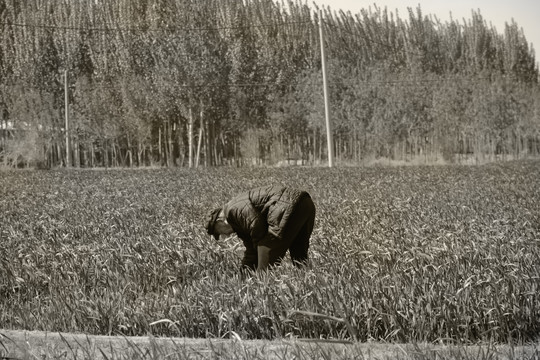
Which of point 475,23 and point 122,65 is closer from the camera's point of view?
point 475,23

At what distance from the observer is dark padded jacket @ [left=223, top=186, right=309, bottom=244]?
6297mm

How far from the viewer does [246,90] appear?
41.2 meters

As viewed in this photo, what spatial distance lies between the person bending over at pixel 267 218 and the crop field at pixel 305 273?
22 centimetres

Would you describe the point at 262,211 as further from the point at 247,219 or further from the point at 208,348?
the point at 208,348

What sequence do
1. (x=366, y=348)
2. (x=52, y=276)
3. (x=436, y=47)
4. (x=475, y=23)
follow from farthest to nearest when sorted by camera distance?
1. (x=436, y=47)
2. (x=475, y=23)
3. (x=52, y=276)
4. (x=366, y=348)

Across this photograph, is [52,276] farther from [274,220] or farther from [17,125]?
[17,125]

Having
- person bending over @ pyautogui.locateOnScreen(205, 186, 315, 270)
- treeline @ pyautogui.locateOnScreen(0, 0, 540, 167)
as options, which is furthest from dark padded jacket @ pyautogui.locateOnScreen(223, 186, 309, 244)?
treeline @ pyautogui.locateOnScreen(0, 0, 540, 167)

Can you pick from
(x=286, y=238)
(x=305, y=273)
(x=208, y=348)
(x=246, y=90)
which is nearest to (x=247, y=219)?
(x=286, y=238)

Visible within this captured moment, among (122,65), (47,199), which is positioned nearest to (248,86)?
(122,65)

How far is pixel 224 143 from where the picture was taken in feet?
140

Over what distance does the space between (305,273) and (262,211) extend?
3.24 feet

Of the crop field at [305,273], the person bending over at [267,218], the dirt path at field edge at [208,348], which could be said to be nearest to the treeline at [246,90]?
the crop field at [305,273]

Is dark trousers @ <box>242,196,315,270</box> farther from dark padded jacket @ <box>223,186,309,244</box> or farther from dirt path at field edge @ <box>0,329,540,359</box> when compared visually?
dirt path at field edge @ <box>0,329,540,359</box>

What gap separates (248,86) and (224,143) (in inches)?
131
